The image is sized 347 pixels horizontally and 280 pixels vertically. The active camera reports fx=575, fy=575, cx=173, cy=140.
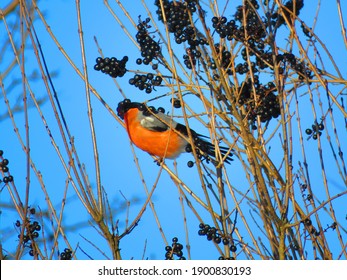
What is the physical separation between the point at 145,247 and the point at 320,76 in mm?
1205

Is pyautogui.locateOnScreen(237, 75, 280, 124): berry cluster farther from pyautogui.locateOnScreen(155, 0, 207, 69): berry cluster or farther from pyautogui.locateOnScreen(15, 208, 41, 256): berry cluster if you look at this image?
pyautogui.locateOnScreen(15, 208, 41, 256): berry cluster

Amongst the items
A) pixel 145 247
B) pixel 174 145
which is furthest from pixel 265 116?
pixel 174 145

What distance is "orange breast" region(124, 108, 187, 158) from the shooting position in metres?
4.61

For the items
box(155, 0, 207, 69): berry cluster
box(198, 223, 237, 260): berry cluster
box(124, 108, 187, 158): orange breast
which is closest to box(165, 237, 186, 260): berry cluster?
box(198, 223, 237, 260): berry cluster

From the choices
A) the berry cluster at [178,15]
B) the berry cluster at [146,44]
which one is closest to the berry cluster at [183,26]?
the berry cluster at [178,15]

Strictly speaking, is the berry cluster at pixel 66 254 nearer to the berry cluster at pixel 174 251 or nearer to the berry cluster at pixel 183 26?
the berry cluster at pixel 174 251

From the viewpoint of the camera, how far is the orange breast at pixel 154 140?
181 inches

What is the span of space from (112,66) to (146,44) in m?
0.27

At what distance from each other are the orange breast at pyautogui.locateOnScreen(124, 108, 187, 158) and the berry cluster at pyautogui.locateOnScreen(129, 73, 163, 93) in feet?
4.56

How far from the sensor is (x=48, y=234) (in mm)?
2926

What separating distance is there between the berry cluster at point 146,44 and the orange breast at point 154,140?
5.05ft

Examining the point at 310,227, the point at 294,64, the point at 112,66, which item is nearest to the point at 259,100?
the point at 294,64

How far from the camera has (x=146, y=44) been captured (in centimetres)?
298

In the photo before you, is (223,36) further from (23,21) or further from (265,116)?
(23,21)
